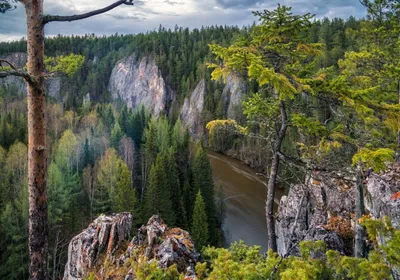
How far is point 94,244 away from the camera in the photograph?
9023mm

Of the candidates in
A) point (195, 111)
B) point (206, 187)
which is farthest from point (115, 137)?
point (195, 111)

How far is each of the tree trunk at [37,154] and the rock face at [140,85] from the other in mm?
91860

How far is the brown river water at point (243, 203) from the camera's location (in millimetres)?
29906

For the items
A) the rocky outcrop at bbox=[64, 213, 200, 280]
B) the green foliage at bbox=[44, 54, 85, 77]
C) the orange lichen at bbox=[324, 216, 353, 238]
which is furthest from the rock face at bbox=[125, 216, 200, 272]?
the green foliage at bbox=[44, 54, 85, 77]

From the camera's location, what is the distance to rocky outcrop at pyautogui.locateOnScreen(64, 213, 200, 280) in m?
7.38

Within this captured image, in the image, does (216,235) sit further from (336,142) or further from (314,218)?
(336,142)

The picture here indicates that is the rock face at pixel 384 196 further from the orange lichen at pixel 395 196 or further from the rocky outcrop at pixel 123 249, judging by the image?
the rocky outcrop at pixel 123 249

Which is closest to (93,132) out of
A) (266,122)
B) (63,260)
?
(63,260)

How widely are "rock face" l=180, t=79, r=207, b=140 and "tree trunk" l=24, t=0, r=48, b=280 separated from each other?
74015 millimetres

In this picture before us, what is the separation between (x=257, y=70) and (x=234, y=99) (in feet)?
238

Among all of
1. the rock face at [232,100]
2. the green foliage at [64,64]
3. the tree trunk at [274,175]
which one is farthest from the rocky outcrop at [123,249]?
the rock face at [232,100]

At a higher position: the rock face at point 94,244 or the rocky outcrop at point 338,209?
the rocky outcrop at point 338,209

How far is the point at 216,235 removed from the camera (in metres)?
29.4

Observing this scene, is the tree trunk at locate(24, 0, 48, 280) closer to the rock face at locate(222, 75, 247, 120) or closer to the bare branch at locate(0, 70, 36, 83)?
the bare branch at locate(0, 70, 36, 83)
